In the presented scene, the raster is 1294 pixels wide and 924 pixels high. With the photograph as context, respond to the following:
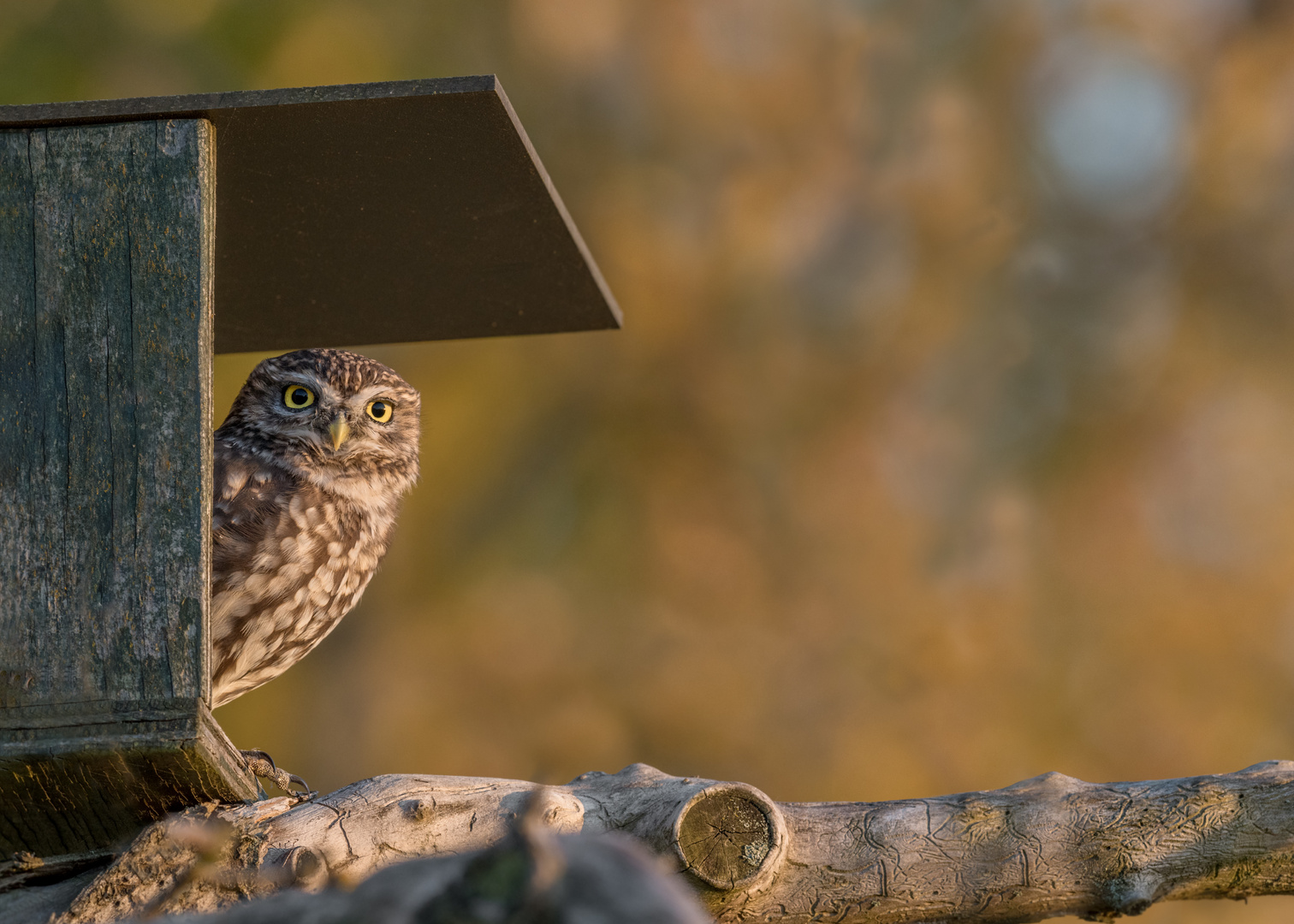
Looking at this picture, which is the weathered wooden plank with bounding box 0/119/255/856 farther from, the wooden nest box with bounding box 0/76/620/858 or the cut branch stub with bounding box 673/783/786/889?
the cut branch stub with bounding box 673/783/786/889

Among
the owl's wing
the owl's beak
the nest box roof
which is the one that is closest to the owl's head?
the owl's beak

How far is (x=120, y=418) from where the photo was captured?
2.87 metres

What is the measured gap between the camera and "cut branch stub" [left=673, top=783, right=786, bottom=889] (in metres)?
2.85

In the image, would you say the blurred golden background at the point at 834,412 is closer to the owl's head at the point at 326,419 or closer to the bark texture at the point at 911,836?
the owl's head at the point at 326,419

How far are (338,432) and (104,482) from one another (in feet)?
4.57

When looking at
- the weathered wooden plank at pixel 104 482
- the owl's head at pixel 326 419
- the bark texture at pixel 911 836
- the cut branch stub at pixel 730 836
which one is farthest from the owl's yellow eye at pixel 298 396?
the cut branch stub at pixel 730 836

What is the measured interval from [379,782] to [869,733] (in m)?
6.41

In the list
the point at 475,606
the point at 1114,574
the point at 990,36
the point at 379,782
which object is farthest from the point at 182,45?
the point at 379,782

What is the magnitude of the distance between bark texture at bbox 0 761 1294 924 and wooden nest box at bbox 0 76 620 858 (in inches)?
11.5

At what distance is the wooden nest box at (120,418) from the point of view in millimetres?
2730

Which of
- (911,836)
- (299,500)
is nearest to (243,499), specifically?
(299,500)

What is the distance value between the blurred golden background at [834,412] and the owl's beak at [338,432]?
4.68 metres

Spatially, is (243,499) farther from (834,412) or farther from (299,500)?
(834,412)

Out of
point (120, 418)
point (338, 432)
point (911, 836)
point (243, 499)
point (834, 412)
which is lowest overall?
point (911, 836)
